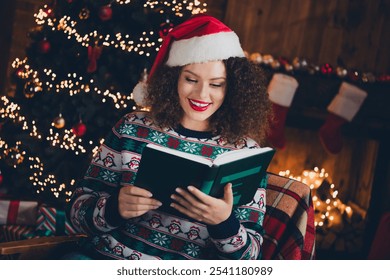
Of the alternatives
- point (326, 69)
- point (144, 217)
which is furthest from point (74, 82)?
point (326, 69)

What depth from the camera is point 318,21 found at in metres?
3.20

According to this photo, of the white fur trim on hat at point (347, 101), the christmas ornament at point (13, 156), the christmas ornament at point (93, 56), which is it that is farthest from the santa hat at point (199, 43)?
the white fur trim on hat at point (347, 101)

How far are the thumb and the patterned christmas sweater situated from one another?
71mm

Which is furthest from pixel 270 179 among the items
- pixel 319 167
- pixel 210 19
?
pixel 319 167

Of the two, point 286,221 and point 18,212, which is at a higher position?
point 286,221

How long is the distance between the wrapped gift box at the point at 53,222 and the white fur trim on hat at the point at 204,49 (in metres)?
0.68

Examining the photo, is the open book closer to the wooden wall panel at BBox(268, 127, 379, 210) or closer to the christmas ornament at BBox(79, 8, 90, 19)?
the christmas ornament at BBox(79, 8, 90, 19)

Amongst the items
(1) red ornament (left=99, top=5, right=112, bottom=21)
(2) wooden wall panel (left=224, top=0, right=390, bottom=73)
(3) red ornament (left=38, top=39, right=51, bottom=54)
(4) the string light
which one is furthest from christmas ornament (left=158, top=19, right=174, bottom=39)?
(4) the string light

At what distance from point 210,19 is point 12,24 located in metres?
1.85

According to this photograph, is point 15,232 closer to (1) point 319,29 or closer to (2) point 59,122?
(2) point 59,122

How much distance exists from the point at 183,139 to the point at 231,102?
159 millimetres

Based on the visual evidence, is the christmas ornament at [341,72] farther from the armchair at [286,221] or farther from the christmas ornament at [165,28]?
the armchair at [286,221]

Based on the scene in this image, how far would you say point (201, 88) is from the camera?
1392 millimetres

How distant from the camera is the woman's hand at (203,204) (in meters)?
1.18
